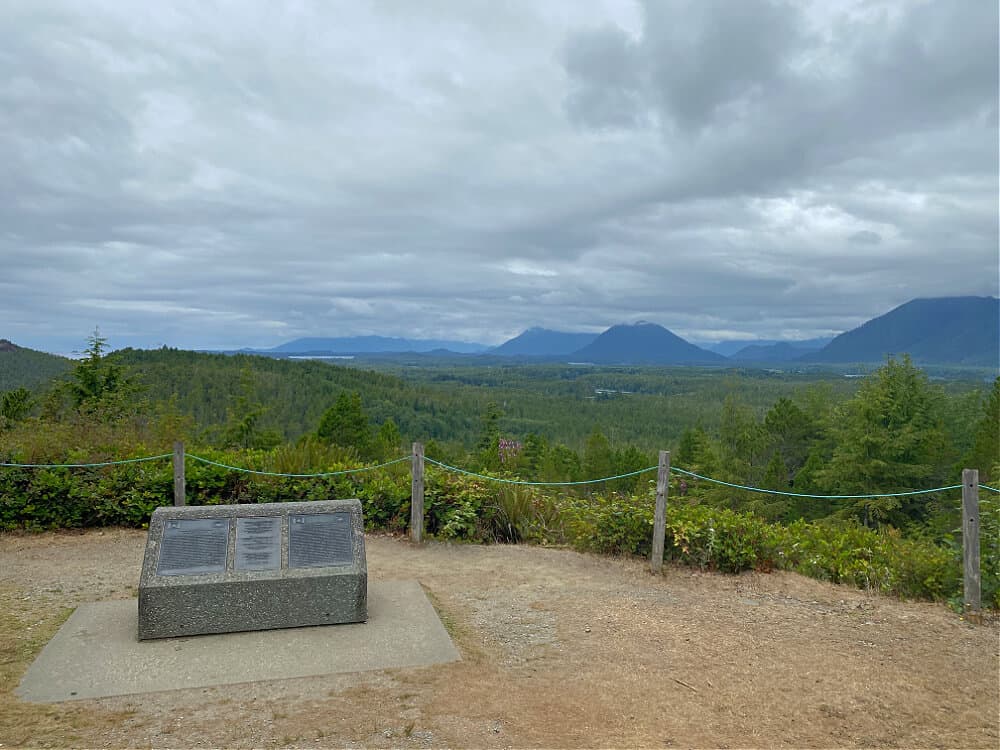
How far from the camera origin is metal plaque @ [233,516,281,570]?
5.54 m

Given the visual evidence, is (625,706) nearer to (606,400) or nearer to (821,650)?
(821,650)

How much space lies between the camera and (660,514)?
7246mm

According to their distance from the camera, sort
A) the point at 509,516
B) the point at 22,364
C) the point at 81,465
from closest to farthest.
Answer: the point at 81,465 < the point at 509,516 < the point at 22,364

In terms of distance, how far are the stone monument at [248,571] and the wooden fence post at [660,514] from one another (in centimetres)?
A: 318

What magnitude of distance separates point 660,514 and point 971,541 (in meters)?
2.77

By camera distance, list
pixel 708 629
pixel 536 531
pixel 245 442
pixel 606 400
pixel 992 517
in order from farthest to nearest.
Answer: pixel 606 400
pixel 245 442
pixel 536 531
pixel 992 517
pixel 708 629

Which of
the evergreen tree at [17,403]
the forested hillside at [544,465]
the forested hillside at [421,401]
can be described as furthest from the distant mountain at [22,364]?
the evergreen tree at [17,403]

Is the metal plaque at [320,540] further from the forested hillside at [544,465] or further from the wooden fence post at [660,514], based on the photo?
the wooden fence post at [660,514]

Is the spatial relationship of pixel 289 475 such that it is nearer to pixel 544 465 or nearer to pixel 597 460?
pixel 544 465

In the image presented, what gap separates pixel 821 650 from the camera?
5.32 m

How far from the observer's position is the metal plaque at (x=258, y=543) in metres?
5.54

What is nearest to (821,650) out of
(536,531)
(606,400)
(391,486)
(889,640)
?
(889,640)

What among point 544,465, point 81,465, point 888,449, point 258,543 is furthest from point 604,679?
point 544,465

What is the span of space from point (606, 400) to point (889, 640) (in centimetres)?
12844
